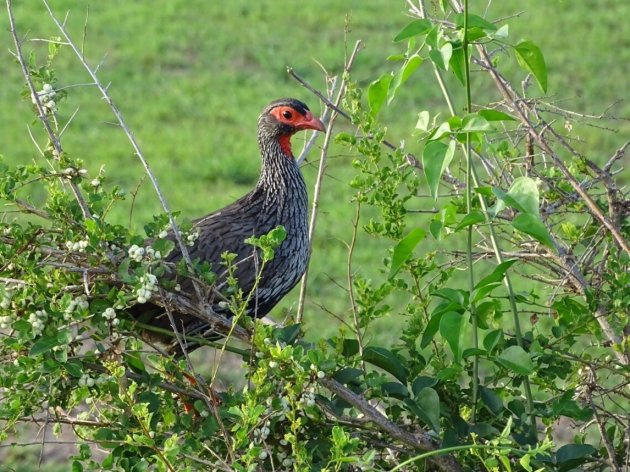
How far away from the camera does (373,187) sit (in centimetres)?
322

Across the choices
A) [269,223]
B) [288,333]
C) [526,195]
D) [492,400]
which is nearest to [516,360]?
[492,400]

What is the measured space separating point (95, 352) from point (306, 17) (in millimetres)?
11423

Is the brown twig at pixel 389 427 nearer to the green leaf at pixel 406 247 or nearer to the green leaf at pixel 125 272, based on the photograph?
the green leaf at pixel 406 247

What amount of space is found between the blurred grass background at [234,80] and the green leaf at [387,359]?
4.92 meters

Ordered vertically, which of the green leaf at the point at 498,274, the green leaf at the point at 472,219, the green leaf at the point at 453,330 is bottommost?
the green leaf at the point at 453,330

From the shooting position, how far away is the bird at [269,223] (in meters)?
4.40

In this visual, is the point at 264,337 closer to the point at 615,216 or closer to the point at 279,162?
the point at 615,216

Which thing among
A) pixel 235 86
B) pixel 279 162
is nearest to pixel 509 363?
pixel 279 162

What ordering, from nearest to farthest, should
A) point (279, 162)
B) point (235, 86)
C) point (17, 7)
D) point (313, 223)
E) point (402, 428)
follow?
point (402, 428)
point (313, 223)
point (279, 162)
point (235, 86)
point (17, 7)

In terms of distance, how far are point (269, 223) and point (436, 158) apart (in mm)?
2138

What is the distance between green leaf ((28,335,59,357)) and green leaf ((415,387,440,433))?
833 millimetres

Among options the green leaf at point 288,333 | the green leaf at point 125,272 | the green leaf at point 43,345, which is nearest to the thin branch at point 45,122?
the green leaf at point 125,272

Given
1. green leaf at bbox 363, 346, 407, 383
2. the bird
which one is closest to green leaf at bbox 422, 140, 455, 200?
green leaf at bbox 363, 346, 407, 383

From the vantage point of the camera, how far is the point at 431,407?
277 cm
